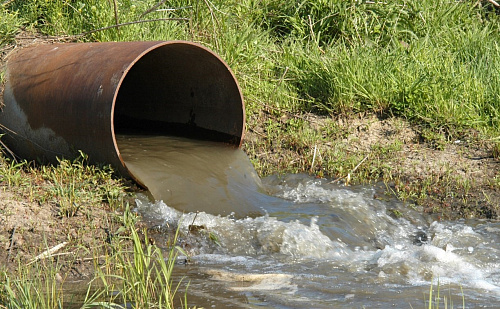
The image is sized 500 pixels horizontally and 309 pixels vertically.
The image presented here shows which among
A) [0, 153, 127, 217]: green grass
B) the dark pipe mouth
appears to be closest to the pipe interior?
the dark pipe mouth

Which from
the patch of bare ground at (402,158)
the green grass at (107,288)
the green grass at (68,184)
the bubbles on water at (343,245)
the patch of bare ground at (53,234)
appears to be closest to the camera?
the green grass at (107,288)

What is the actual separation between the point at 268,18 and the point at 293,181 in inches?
115

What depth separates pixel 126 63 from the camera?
500cm

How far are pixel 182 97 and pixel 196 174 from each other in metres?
1.23

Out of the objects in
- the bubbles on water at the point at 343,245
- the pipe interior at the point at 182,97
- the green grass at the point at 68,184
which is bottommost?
the bubbles on water at the point at 343,245

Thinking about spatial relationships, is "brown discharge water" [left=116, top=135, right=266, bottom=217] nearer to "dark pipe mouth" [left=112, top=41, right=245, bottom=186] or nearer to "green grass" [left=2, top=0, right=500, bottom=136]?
"dark pipe mouth" [left=112, top=41, right=245, bottom=186]

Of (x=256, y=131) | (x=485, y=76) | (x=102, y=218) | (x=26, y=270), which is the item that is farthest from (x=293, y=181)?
(x=26, y=270)

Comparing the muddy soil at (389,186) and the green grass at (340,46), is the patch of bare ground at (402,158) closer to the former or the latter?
the muddy soil at (389,186)

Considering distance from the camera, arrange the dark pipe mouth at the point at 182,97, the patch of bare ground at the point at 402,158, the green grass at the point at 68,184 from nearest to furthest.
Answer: the green grass at the point at 68,184 → the patch of bare ground at the point at 402,158 → the dark pipe mouth at the point at 182,97

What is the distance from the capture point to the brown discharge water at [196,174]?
509 cm

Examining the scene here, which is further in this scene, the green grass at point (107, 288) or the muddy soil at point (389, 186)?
the muddy soil at point (389, 186)

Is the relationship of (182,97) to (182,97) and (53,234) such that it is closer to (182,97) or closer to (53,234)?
(182,97)

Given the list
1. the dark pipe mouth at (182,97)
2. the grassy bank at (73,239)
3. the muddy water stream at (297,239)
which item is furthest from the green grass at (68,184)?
the dark pipe mouth at (182,97)

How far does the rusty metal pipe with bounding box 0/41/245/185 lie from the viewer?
5.03 m
